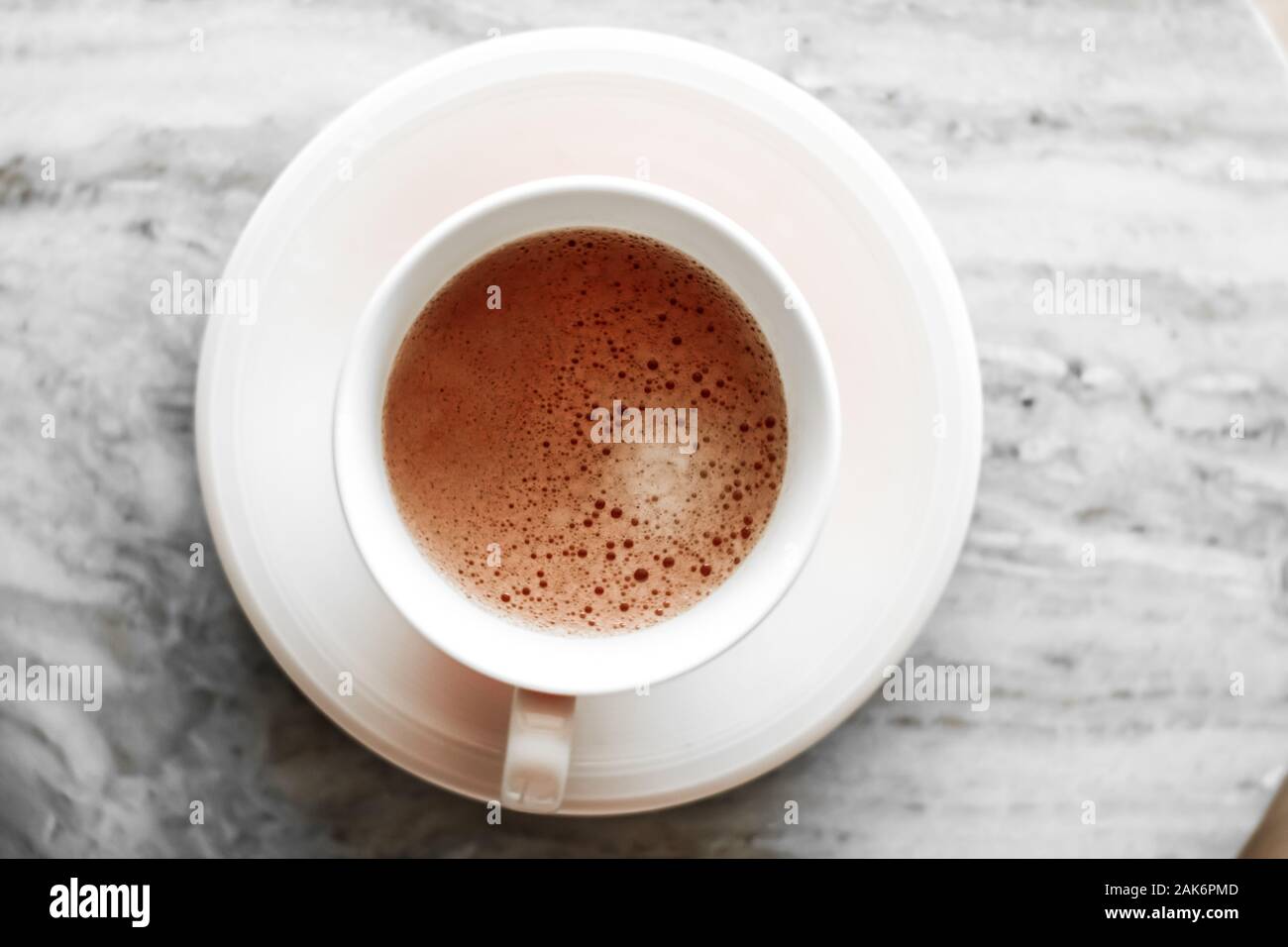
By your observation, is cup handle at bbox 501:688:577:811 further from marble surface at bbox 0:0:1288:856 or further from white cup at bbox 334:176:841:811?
marble surface at bbox 0:0:1288:856

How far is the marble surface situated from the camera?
1.08 metres

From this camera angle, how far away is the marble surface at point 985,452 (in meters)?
1.08

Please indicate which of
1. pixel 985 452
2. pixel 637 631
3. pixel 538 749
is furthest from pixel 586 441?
pixel 985 452

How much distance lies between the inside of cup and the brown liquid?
0.05 meters

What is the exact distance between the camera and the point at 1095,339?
3.65 feet

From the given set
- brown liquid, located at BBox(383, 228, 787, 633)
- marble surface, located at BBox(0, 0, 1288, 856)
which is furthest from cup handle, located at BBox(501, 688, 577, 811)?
marble surface, located at BBox(0, 0, 1288, 856)

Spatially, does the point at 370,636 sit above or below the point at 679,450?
below

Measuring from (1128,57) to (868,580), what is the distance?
0.66 metres

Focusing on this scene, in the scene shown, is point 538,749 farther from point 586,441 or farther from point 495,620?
point 586,441

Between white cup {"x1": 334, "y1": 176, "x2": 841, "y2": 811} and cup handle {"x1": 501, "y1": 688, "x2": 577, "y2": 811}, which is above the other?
white cup {"x1": 334, "y1": 176, "x2": 841, "y2": 811}

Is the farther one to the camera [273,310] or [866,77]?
[866,77]

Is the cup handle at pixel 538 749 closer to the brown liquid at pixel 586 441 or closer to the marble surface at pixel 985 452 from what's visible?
the brown liquid at pixel 586 441
